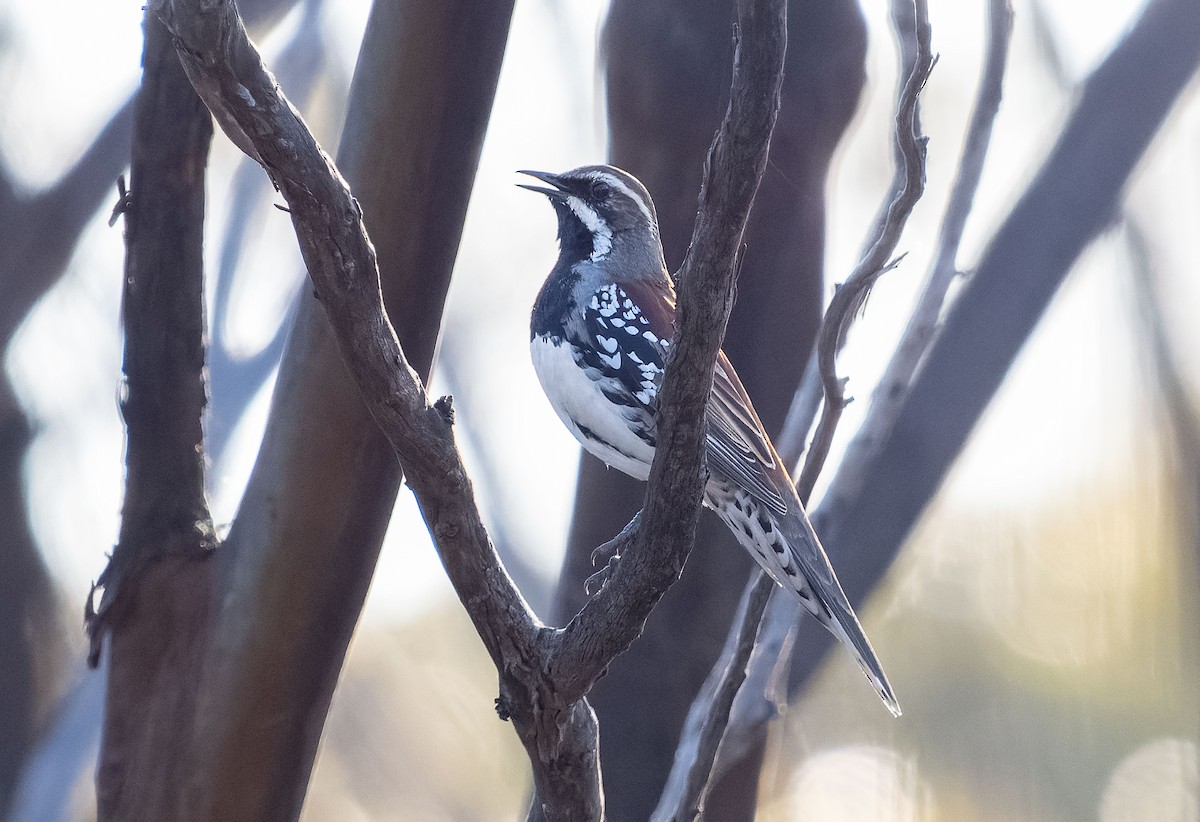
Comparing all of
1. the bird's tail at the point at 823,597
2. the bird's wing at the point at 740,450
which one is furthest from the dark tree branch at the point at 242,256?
the bird's tail at the point at 823,597

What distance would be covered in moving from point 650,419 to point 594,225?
24.9 inches

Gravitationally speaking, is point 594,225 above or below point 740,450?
above

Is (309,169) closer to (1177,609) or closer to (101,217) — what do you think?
(101,217)

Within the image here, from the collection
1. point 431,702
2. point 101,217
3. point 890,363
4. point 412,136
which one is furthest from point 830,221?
point 431,702

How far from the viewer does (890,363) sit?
2332mm

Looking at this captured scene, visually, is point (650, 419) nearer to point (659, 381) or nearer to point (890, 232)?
point (659, 381)

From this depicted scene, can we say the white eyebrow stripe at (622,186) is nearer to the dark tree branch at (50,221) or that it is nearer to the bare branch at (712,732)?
the bare branch at (712,732)

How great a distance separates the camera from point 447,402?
1.29m

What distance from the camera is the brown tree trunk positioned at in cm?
255

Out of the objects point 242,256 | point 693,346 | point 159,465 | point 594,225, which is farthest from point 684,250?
point 242,256

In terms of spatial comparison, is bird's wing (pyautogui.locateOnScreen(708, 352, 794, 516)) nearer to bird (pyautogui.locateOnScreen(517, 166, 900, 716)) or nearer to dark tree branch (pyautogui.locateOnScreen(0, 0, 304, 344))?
bird (pyautogui.locateOnScreen(517, 166, 900, 716))

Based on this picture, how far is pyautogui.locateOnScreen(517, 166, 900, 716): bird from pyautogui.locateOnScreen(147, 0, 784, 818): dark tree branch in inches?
24.5

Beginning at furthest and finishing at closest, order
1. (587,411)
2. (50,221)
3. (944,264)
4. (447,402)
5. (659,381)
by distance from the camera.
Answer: (50,221), (944,264), (587,411), (659,381), (447,402)

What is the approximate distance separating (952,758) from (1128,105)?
74.9 inches
